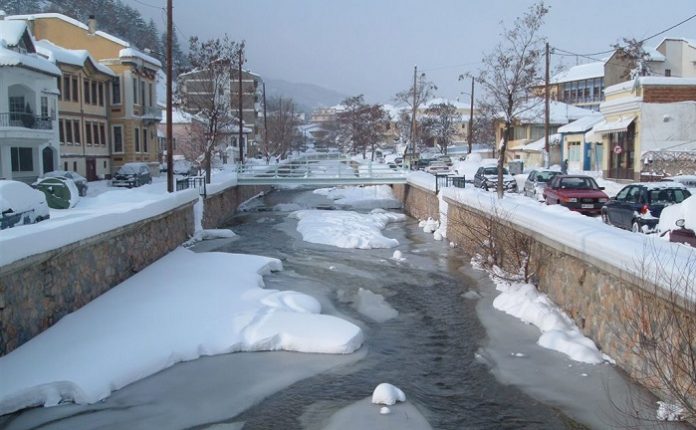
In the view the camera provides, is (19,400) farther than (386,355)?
No

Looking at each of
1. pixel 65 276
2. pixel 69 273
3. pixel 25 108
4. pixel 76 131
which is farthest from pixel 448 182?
pixel 76 131

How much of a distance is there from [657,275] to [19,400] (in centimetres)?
853

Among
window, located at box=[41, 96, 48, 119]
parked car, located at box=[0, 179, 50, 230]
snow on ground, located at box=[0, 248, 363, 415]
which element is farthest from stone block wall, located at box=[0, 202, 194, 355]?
window, located at box=[41, 96, 48, 119]

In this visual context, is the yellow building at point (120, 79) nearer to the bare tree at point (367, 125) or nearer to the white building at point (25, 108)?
the white building at point (25, 108)

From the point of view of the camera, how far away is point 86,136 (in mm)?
48188

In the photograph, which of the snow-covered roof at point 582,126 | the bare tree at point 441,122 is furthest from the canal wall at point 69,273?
the bare tree at point 441,122

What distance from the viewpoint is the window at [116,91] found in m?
51.5

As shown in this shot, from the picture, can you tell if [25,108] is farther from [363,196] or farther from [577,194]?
[577,194]

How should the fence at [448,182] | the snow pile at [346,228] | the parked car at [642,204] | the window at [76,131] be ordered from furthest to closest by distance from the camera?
the window at [76,131]
the fence at [448,182]
the snow pile at [346,228]
the parked car at [642,204]

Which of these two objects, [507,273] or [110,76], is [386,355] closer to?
[507,273]

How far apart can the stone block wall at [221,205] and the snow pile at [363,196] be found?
687cm

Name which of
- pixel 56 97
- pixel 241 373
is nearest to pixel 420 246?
pixel 241 373

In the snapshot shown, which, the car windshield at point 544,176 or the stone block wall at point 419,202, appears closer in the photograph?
the stone block wall at point 419,202

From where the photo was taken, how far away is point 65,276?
12.1 metres
